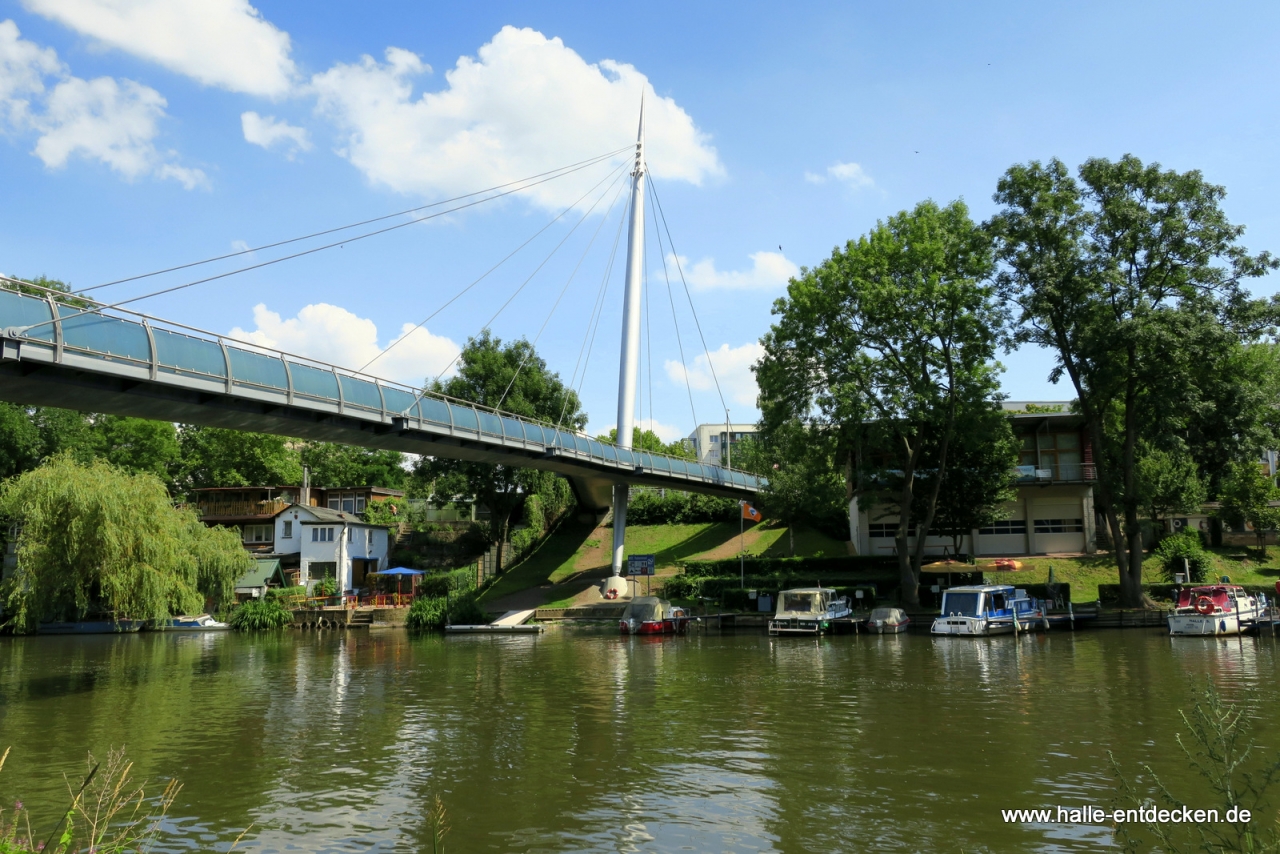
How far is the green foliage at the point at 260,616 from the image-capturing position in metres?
50.3

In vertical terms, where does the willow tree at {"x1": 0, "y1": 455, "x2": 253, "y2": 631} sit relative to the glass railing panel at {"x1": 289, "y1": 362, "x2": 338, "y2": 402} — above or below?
below

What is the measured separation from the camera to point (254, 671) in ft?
98.5

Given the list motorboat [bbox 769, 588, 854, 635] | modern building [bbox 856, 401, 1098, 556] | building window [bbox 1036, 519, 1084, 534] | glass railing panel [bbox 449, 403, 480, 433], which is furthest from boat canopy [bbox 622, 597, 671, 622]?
building window [bbox 1036, 519, 1084, 534]

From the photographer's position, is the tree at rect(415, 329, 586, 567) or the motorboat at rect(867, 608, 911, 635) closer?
the motorboat at rect(867, 608, 911, 635)

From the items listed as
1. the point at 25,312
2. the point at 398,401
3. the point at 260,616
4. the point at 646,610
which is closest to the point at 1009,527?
the point at 646,610

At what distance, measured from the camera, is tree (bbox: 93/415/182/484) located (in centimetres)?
7169

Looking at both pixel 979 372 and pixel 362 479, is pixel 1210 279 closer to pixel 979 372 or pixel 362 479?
pixel 979 372

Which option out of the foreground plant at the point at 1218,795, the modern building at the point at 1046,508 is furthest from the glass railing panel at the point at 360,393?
the modern building at the point at 1046,508

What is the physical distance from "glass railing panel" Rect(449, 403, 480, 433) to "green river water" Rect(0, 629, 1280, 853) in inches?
439

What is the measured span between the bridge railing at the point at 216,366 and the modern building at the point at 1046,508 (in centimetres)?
2742

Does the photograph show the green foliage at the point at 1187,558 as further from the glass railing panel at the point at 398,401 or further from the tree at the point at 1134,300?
the glass railing panel at the point at 398,401

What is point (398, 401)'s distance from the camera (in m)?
35.2

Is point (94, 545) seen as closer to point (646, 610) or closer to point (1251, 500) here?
point (646, 610)

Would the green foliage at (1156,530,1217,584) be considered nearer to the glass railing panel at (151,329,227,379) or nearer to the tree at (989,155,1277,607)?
the tree at (989,155,1277,607)
